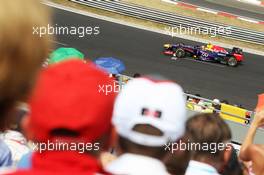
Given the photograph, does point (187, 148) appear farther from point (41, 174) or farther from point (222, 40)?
point (222, 40)

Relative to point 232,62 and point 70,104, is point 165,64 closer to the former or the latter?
point 232,62

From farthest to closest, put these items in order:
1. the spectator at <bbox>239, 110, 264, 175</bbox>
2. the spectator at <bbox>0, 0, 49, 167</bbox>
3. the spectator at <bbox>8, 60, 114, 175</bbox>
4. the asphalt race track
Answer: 1. the asphalt race track
2. the spectator at <bbox>239, 110, 264, 175</bbox>
3. the spectator at <bbox>8, 60, 114, 175</bbox>
4. the spectator at <bbox>0, 0, 49, 167</bbox>

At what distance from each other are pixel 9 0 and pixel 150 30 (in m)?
20.0

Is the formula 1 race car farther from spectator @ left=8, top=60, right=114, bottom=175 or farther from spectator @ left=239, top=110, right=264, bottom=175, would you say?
spectator @ left=8, top=60, right=114, bottom=175

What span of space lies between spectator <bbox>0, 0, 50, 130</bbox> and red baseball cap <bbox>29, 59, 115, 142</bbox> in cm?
19

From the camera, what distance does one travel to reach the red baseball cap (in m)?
1.89

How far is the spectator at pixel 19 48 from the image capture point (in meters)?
1.54

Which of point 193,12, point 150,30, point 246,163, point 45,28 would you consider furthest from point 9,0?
point 193,12

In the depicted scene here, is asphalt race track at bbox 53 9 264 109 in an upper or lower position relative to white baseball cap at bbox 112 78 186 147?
lower

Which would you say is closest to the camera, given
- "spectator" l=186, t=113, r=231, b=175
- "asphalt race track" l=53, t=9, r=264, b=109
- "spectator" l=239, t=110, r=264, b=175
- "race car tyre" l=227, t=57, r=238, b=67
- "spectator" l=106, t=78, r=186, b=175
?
"spectator" l=106, t=78, r=186, b=175

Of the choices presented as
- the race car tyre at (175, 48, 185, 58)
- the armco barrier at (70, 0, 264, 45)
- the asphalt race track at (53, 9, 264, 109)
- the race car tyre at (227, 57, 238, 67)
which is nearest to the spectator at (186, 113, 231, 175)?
the asphalt race track at (53, 9, 264, 109)

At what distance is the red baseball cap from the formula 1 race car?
55.4 ft

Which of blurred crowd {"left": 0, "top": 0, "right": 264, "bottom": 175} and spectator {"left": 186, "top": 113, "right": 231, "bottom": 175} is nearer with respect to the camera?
blurred crowd {"left": 0, "top": 0, "right": 264, "bottom": 175}

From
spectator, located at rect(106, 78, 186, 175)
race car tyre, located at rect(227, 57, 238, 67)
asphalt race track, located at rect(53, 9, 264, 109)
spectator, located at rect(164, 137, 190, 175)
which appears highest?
spectator, located at rect(106, 78, 186, 175)
